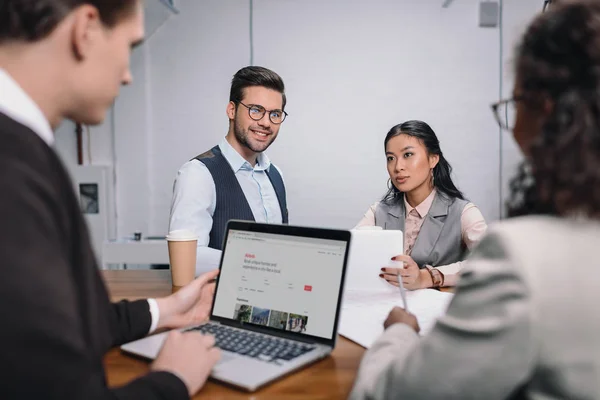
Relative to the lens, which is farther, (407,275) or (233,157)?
(233,157)

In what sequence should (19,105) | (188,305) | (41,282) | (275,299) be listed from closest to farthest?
(41,282) < (19,105) < (275,299) < (188,305)

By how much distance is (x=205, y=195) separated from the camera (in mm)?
2018

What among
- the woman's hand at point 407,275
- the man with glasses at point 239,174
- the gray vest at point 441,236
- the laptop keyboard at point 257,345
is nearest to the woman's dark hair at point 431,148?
the gray vest at point 441,236

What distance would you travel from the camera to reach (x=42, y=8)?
0.58m

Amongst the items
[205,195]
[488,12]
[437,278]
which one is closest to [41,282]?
[437,278]

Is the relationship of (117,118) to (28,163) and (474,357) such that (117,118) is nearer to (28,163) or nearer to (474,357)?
(28,163)

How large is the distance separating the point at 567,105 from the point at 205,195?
165 centimetres

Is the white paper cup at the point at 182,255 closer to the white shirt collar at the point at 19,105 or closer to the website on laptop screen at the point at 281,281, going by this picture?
the website on laptop screen at the point at 281,281

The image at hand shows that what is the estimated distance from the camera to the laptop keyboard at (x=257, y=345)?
2.76 ft

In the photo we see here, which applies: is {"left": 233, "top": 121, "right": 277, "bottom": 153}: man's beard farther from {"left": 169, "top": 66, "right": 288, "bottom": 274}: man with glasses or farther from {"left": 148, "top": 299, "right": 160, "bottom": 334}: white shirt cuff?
{"left": 148, "top": 299, "right": 160, "bottom": 334}: white shirt cuff

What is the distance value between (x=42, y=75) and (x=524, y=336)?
67 centimetres

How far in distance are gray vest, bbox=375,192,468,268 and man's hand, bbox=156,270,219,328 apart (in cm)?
118

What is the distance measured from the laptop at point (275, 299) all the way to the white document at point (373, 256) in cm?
46

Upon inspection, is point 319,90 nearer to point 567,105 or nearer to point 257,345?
point 257,345
